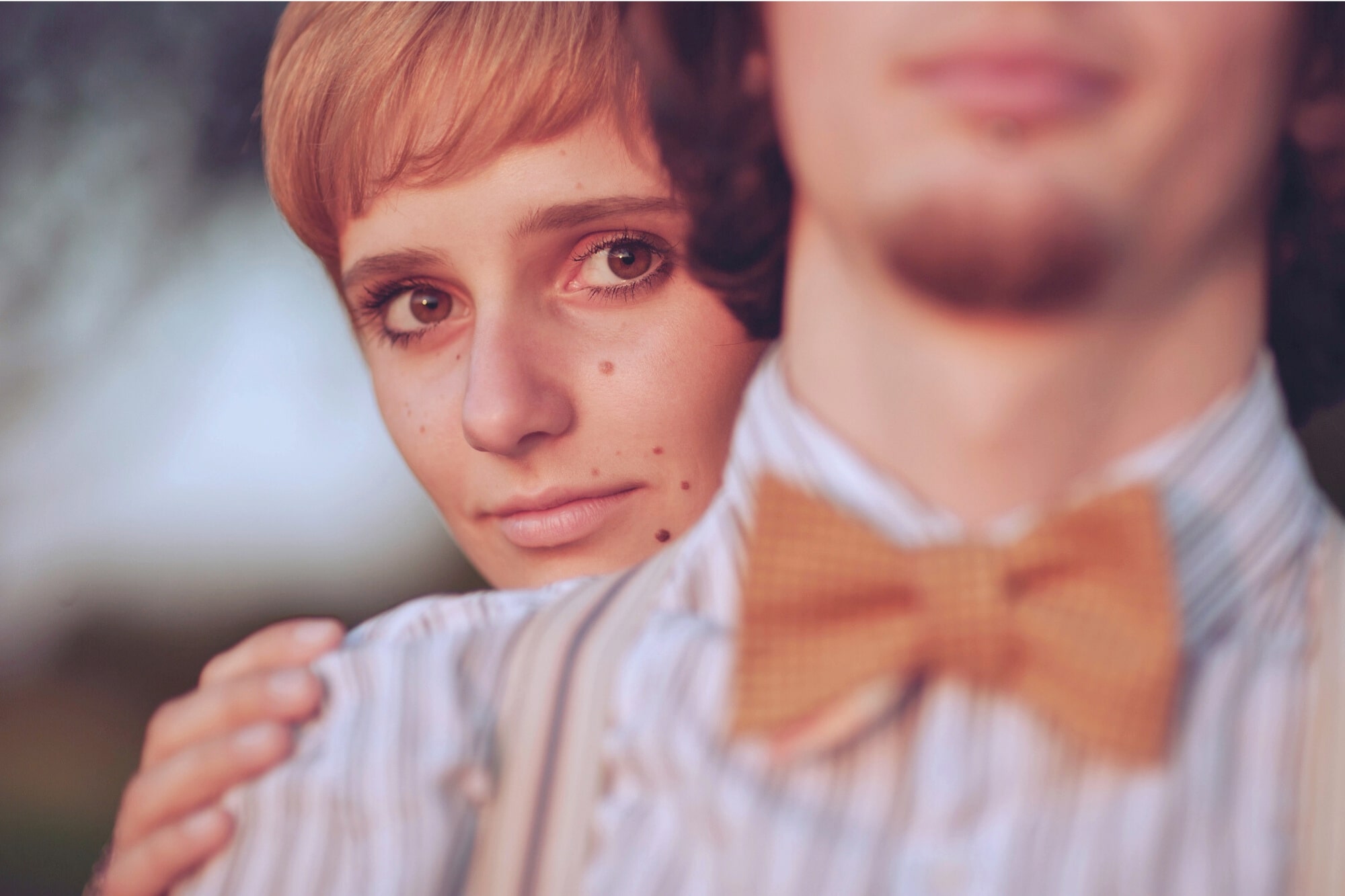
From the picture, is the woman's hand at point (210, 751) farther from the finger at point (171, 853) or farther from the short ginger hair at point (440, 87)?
the short ginger hair at point (440, 87)

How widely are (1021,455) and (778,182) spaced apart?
313mm

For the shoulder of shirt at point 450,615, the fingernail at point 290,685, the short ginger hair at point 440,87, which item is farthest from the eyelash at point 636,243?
the fingernail at point 290,685

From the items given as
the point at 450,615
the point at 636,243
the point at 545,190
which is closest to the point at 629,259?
the point at 636,243

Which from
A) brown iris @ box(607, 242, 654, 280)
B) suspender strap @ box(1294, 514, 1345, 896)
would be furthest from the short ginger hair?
suspender strap @ box(1294, 514, 1345, 896)

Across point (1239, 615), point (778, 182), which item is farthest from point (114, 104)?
point (1239, 615)

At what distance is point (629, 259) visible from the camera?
1.28 meters

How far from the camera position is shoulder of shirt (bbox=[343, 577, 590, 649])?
89cm

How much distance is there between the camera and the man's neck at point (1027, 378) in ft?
Result: 2.28

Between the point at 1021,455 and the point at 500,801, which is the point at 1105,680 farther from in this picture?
the point at 500,801

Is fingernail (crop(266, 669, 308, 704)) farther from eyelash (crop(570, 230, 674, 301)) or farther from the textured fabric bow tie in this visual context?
eyelash (crop(570, 230, 674, 301))

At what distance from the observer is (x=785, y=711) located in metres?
0.70

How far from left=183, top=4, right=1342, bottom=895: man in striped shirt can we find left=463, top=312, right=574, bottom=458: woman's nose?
38cm

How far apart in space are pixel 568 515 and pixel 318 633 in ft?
1.26

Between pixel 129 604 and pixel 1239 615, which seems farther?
pixel 129 604
